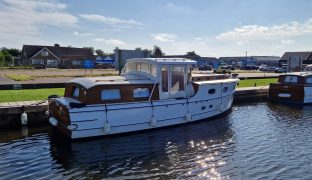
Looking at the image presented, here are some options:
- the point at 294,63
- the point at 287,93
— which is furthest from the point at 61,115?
the point at 294,63

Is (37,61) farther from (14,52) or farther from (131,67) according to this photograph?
(131,67)

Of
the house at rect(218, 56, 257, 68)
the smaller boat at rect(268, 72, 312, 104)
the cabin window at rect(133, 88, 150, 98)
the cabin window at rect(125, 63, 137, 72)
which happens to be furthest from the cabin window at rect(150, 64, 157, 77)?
the house at rect(218, 56, 257, 68)

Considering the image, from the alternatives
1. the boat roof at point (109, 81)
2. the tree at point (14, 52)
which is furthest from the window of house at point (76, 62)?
the boat roof at point (109, 81)

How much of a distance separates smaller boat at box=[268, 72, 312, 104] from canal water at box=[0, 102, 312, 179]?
28.8 ft

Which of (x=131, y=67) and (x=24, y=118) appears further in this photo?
(x=131, y=67)

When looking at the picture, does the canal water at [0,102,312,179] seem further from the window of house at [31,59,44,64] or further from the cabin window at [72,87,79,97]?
the window of house at [31,59,44,64]

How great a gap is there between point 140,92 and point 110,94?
1.63 metres

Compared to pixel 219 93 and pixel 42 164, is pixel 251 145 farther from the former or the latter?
pixel 42 164

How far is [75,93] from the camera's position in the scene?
16.1m

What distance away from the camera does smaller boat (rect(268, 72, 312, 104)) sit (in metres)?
26.1

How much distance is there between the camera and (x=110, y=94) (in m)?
15.2

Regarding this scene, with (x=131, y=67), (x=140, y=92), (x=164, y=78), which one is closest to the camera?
(x=140, y=92)

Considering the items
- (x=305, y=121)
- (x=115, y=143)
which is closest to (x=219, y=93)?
(x=305, y=121)

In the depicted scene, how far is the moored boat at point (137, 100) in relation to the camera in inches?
566
